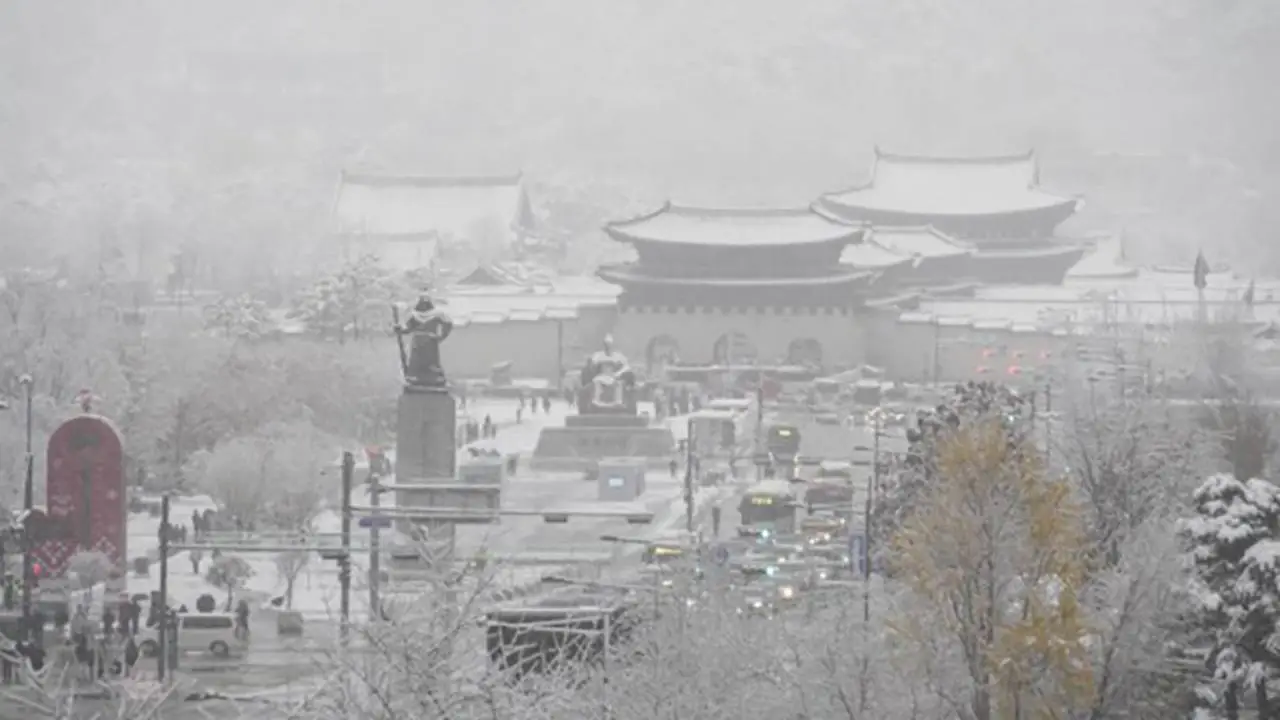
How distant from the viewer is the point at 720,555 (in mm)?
16031

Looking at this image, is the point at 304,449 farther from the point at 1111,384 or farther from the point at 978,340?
the point at 978,340

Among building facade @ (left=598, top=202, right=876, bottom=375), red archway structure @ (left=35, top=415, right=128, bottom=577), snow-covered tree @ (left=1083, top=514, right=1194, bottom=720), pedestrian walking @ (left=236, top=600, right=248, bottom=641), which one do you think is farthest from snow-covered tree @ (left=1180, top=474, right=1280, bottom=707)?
building facade @ (left=598, top=202, right=876, bottom=375)

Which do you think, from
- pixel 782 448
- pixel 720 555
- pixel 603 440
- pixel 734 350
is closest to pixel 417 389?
pixel 720 555

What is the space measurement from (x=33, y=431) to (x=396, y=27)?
268 feet

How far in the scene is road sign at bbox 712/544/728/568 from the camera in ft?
50.6

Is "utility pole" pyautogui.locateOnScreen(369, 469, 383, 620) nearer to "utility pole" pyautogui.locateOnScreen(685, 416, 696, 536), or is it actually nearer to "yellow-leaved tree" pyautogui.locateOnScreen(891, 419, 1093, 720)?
"yellow-leaved tree" pyautogui.locateOnScreen(891, 419, 1093, 720)

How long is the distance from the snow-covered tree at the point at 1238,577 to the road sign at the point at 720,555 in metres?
2.93

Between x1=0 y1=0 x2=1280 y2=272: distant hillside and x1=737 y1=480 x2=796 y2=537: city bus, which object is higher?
x1=0 y1=0 x2=1280 y2=272: distant hillside

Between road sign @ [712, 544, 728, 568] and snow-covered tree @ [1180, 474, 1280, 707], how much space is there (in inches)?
115

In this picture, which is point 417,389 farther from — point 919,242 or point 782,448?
point 919,242

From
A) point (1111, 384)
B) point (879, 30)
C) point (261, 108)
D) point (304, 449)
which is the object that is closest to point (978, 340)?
point (1111, 384)

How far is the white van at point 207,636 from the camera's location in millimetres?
16016

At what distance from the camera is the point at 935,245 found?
45594 mm

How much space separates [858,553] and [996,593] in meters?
5.12
